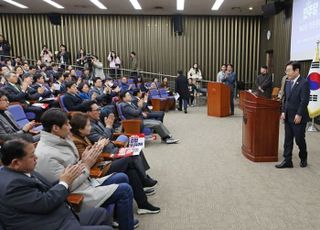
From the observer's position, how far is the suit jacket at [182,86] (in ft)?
29.7

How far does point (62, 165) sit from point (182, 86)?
7.34 m

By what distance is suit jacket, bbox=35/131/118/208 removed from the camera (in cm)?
193

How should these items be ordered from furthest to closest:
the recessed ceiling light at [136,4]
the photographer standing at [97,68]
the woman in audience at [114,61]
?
the woman in audience at [114,61] < the photographer standing at [97,68] < the recessed ceiling light at [136,4]

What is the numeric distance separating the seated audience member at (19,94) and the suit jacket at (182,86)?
4541 millimetres

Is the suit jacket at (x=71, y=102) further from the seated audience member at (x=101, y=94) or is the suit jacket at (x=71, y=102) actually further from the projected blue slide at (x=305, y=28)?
the projected blue slide at (x=305, y=28)

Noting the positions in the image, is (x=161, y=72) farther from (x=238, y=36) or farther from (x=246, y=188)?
(x=246, y=188)

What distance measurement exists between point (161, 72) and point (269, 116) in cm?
946

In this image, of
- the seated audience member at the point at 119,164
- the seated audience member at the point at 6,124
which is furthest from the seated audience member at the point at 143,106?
the seated audience member at the point at 119,164

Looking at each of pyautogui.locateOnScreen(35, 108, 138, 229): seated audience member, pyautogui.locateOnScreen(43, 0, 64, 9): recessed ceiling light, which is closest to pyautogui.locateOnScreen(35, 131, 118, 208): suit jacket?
pyautogui.locateOnScreen(35, 108, 138, 229): seated audience member

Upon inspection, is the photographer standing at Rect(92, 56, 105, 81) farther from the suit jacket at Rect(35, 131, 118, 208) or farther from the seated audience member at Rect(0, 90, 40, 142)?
the suit jacket at Rect(35, 131, 118, 208)

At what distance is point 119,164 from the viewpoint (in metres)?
2.68

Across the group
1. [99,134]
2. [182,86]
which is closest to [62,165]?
[99,134]

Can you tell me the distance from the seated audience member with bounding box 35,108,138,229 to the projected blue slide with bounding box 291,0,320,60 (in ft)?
20.0

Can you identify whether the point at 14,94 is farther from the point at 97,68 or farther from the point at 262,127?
the point at 97,68
